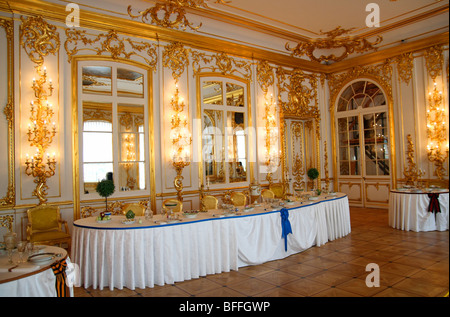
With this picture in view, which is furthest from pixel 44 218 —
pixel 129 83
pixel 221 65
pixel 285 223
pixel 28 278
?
pixel 221 65

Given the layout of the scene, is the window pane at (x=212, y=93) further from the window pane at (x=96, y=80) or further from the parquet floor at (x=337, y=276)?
the parquet floor at (x=337, y=276)

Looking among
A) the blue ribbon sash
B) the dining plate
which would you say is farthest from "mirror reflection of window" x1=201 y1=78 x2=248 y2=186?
the dining plate

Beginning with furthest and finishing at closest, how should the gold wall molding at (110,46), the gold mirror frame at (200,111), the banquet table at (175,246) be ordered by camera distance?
the gold mirror frame at (200,111), the gold wall molding at (110,46), the banquet table at (175,246)

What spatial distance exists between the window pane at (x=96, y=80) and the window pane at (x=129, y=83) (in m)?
0.23

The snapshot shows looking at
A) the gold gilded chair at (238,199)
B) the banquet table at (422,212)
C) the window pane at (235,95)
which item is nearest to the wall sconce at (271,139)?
the window pane at (235,95)

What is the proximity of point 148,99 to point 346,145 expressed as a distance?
20.8ft

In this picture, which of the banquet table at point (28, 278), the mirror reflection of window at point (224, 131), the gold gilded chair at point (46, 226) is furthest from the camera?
the mirror reflection of window at point (224, 131)

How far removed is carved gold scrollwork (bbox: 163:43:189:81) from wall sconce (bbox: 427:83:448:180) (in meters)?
6.03

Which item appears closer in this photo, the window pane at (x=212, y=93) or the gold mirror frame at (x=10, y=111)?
the gold mirror frame at (x=10, y=111)

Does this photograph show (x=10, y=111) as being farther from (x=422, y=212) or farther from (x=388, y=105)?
(x=388, y=105)

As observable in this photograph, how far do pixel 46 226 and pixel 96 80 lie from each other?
9.10 ft

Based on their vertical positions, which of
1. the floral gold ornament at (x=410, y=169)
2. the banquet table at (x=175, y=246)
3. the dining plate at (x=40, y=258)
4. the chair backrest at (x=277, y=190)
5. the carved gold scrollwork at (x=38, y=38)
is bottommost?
the banquet table at (x=175, y=246)

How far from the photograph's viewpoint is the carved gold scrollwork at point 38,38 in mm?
5555

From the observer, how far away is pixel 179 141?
710 centimetres
